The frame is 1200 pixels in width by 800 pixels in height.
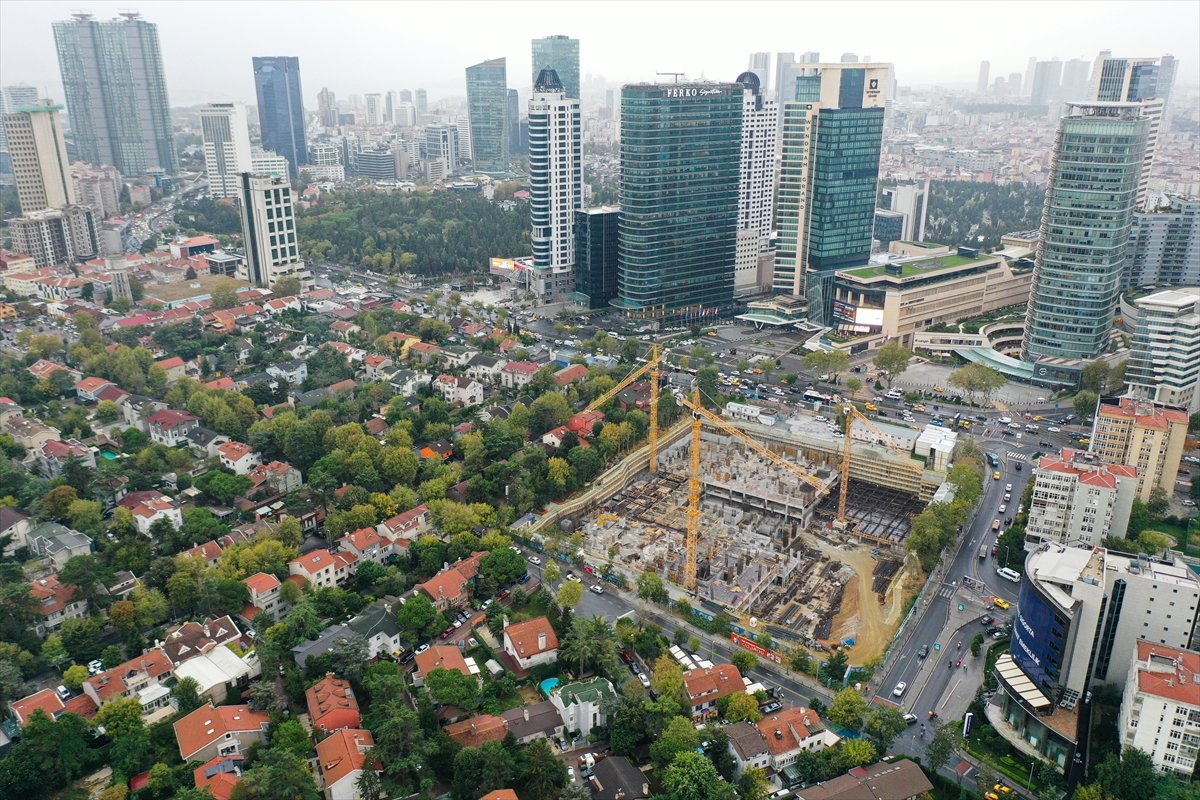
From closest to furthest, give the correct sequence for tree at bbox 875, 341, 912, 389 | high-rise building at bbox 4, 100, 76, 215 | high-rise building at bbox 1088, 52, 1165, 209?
tree at bbox 875, 341, 912, 389
high-rise building at bbox 1088, 52, 1165, 209
high-rise building at bbox 4, 100, 76, 215

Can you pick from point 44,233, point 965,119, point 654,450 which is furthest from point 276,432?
point 965,119

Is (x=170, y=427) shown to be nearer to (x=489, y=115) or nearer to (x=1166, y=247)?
(x=1166, y=247)

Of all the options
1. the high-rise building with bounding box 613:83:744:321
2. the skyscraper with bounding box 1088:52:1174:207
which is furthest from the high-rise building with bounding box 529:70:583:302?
the skyscraper with bounding box 1088:52:1174:207

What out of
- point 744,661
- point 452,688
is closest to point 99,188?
point 452,688

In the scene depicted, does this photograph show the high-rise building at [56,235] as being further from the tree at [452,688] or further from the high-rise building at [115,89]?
the tree at [452,688]

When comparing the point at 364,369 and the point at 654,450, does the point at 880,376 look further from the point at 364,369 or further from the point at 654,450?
the point at 364,369

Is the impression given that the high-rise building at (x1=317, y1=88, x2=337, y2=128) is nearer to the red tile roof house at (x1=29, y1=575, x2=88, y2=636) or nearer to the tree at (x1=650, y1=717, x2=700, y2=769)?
the red tile roof house at (x1=29, y1=575, x2=88, y2=636)

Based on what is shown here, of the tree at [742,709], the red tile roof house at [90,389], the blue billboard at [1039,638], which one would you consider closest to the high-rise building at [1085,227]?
the blue billboard at [1039,638]
